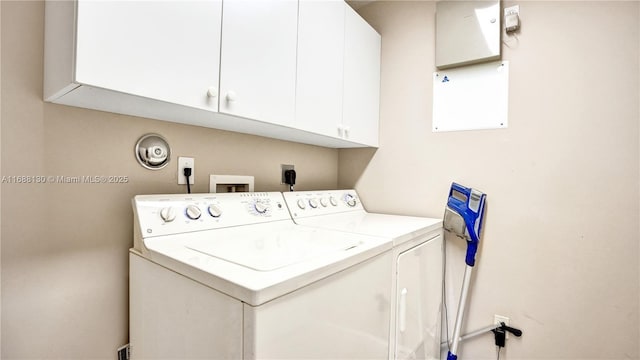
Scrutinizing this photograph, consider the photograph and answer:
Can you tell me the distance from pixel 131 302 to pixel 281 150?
0.97 metres

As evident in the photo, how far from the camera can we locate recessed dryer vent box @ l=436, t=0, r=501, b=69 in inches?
57.2

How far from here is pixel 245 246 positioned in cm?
89

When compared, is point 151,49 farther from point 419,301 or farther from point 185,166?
point 419,301

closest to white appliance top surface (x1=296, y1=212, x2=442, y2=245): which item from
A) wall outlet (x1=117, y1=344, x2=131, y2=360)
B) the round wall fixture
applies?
the round wall fixture

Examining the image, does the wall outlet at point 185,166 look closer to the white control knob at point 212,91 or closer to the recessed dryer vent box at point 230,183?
the recessed dryer vent box at point 230,183

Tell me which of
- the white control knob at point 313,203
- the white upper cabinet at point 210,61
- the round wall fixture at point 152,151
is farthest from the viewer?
the white control knob at point 313,203

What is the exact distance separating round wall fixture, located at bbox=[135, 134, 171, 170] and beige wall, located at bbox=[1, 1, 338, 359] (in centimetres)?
2

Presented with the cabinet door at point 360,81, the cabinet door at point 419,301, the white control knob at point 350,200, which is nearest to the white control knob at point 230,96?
the cabinet door at point 360,81

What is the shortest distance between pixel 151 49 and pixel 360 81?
1.14 metres

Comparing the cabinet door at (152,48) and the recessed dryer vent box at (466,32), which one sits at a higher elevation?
the recessed dryer vent box at (466,32)

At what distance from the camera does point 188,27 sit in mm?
854

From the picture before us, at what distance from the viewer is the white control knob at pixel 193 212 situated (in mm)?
1027

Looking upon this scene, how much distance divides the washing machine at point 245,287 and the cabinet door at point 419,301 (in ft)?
0.38

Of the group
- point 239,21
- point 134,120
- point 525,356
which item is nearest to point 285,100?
point 239,21
